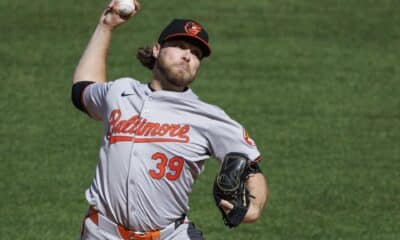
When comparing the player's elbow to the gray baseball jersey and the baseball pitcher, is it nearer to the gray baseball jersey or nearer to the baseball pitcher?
the baseball pitcher

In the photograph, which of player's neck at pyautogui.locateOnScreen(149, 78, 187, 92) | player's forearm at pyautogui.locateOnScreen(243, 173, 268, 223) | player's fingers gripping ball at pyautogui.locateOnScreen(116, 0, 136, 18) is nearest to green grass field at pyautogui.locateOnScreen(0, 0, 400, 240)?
player's fingers gripping ball at pyautogui.locateOnScreen(116, 0, 136, 18)

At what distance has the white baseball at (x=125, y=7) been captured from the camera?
22.0 feet

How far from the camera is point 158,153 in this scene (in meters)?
6.15

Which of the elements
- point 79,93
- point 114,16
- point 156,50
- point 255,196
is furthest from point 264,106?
point 255,196

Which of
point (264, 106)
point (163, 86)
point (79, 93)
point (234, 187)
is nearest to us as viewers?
point (234, 187)

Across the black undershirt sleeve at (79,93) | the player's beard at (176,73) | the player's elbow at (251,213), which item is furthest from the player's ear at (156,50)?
the player's elbow at (251,213)

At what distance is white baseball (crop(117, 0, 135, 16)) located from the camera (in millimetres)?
6711

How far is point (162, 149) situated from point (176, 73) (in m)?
0.44

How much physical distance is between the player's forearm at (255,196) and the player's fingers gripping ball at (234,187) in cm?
3

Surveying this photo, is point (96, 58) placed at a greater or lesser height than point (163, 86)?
greater

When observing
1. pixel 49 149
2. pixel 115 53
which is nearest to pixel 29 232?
pixel 49 149

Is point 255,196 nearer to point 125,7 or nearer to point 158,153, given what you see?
point 158,153

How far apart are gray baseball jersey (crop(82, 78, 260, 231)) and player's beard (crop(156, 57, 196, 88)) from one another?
7 cm

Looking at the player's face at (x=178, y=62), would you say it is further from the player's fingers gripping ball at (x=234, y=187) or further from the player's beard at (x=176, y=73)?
the player's fingers gripping ball at (x=234, y=187)
